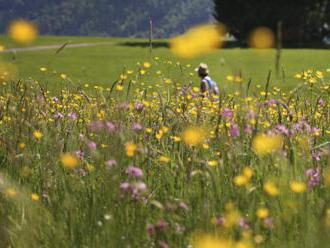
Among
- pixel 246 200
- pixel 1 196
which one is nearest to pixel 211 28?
pixel 246 200

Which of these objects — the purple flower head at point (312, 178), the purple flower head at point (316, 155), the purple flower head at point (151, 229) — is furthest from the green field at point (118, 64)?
the purple flower head at point (151, 229)

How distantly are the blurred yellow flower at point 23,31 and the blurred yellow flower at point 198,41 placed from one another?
708 millimetres

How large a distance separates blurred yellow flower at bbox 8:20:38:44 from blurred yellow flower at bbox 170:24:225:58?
708 millimetres

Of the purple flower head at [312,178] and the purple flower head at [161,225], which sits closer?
the purple flower head at [161,225]

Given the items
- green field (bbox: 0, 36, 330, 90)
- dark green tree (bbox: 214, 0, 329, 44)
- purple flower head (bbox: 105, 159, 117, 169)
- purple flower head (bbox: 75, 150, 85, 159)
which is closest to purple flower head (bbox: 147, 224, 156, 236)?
purple flower head (bbox: 105, 159, 117, 169)

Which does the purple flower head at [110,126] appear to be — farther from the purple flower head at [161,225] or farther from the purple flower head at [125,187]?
the purple flower head at [161,225]

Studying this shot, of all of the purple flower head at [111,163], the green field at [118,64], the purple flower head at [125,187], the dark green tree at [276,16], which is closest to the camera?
the purple flower head at [125,187]

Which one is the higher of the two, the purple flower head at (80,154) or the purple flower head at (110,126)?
the purple flower head at (110,126)

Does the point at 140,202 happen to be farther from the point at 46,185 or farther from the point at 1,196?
the point at 1,196

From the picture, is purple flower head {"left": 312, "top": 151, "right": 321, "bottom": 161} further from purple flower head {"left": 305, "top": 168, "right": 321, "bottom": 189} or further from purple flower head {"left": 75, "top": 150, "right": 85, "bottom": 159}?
purple flower head {"left": 75, "top": 150, "right": 85, "bottom": 159}

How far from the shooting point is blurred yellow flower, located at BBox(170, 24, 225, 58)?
2.54 metres

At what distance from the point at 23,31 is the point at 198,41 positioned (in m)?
0.84

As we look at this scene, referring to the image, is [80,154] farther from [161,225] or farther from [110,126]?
[161,225]

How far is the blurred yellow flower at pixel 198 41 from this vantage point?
8.32 feet
